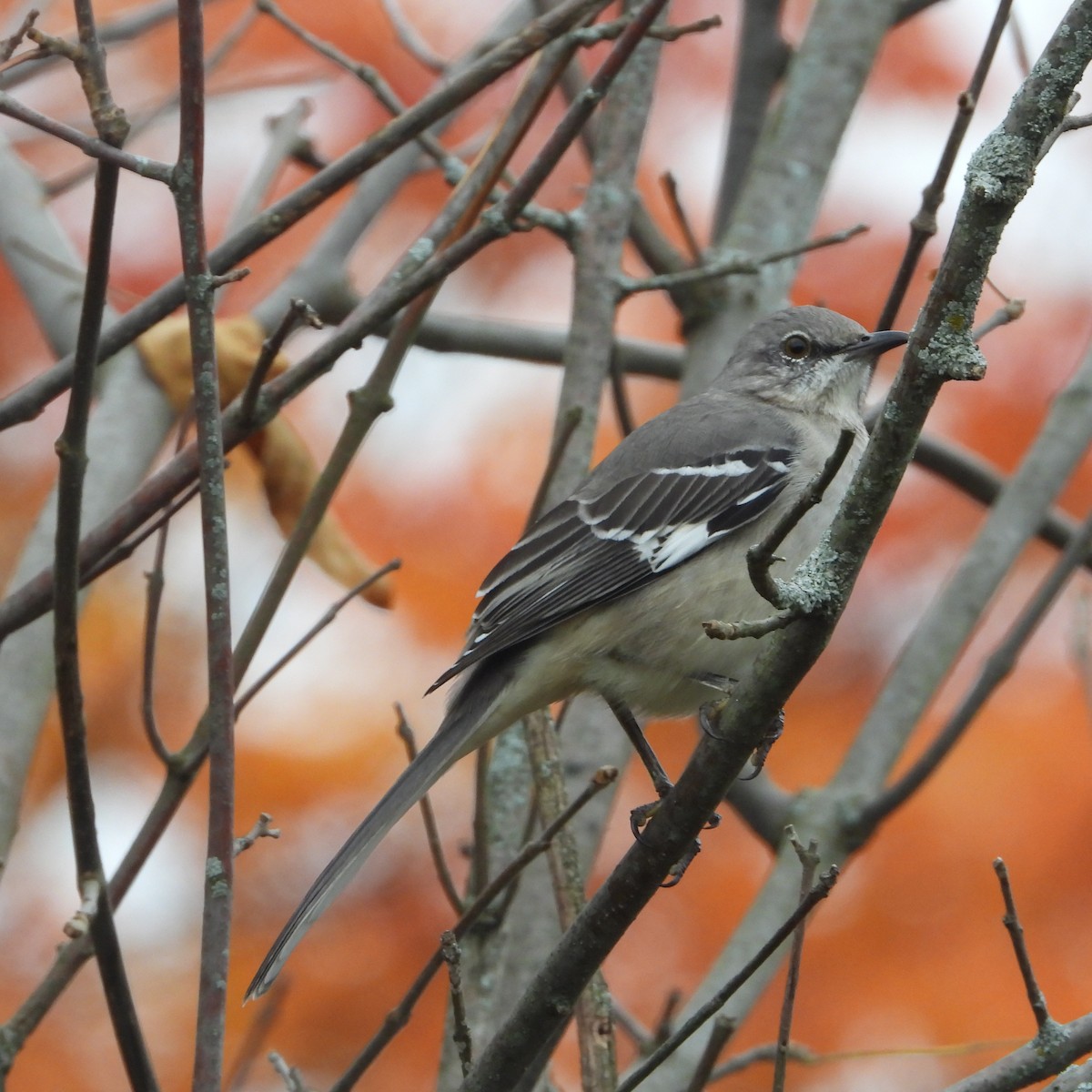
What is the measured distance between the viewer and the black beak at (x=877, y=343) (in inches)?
147

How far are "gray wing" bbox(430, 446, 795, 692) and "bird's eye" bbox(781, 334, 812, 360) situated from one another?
51 centimetres

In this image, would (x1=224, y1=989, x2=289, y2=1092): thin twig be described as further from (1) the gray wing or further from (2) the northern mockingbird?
(1) the gray wing

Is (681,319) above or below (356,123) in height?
below

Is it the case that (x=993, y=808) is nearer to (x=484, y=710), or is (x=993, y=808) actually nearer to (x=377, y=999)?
(x=377, y=999)

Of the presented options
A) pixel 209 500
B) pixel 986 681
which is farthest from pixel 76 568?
pixel 986 681

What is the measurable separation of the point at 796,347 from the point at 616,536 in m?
1.02

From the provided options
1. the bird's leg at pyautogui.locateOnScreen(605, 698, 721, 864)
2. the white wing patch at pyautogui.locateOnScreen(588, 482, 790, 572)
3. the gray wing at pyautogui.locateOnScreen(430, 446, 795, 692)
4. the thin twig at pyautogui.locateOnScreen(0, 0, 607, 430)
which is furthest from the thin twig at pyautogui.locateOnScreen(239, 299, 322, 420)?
the white wing patch at pyautogui.locateOnScreen(588, 482, 790, 572)

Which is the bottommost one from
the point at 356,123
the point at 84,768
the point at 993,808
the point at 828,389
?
the point at 84,768

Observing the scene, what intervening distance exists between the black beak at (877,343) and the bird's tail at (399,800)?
1.39 meters

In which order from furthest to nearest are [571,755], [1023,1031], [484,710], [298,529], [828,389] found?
[1023,1031], [828,389], [571,755], [484,710], [298,529]

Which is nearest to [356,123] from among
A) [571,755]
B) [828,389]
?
[828,389]

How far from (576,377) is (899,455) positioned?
5.58 ft

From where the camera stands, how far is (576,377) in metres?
3.46

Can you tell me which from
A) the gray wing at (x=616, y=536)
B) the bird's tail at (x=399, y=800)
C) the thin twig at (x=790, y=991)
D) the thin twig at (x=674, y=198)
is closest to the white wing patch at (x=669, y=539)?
the gray wing at (x=616, y=536)
